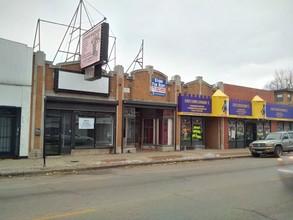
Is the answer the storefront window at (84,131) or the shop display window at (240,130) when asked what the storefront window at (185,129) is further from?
the storefront window at (84,131)

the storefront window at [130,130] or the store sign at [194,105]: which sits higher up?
the store sign at [194,105]

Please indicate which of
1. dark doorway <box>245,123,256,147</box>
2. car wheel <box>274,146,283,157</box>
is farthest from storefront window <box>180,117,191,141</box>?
dark doorway <box>245,123,256,147</box>

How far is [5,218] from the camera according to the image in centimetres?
582

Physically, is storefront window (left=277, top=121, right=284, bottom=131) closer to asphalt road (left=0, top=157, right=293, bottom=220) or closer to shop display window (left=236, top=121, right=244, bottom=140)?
shop display window (left=236, top=121, right=244, bottom=140)

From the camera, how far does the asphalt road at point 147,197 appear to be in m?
6.18

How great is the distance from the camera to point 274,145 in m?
19.5

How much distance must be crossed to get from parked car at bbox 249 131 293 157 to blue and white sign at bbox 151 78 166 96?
727 cm

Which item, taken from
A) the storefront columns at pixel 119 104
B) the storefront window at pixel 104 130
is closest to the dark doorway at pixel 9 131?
the storefront window at pixel 104 130

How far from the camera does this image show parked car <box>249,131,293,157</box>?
1945 cm

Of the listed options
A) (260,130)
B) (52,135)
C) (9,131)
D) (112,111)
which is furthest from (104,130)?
(260,130)

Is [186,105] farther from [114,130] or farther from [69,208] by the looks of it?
[69,208]

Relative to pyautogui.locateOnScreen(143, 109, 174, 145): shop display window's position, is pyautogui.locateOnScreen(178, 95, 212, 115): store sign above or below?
above

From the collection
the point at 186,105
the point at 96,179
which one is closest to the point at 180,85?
the point at 186,105

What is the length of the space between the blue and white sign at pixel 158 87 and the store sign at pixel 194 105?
146cm
